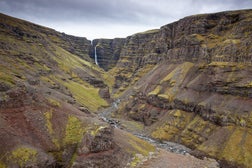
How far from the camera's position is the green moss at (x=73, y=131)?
52781 millimetres

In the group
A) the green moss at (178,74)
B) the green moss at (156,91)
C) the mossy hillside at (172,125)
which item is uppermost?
the green moss at (178,74)

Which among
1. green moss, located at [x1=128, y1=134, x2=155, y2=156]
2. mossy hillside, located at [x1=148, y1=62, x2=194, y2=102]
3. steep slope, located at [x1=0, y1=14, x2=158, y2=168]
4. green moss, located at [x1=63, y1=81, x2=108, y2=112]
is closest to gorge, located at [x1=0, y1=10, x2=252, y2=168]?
green moss, located at [x1=128, y1=134, x2=155, y2=156]

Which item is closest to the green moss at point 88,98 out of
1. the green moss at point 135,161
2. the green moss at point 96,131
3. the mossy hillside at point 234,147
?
the mossy hillside at point 234,147

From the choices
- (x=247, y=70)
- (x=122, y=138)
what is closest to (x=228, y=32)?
(x=247, y=70)

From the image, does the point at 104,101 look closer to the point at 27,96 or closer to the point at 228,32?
the point at 228,32

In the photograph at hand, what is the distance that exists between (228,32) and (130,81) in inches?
3785

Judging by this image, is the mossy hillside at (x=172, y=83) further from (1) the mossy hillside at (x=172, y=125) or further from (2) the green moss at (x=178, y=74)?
(1) the mossy hillside at (x=172, y=125)

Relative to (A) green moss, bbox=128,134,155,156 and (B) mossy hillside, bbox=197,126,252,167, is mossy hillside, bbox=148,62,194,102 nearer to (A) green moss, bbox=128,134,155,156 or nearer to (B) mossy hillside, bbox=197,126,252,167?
(B) mossy hillside, bbox=197,126,252,167

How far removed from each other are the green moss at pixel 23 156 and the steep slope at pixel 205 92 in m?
48.0

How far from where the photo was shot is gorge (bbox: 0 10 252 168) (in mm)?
50281

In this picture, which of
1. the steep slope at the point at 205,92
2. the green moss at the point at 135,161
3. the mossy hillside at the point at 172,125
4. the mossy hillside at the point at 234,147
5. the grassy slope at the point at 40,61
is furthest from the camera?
the grassy slope at the point at 40,61

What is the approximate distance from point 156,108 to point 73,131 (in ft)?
184

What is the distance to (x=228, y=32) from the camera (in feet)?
334

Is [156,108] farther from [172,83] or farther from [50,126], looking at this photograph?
[50,126]
